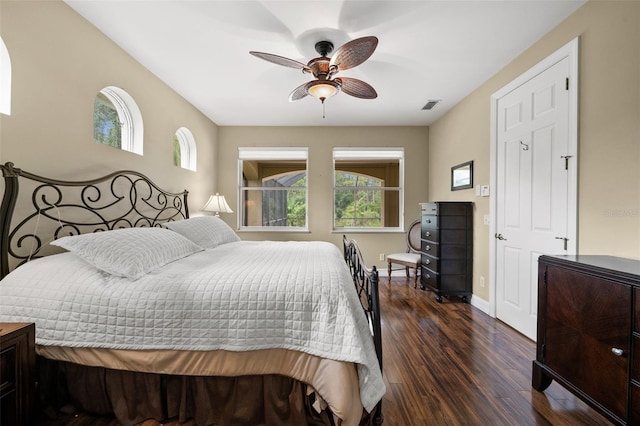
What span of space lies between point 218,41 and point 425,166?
3690 mm

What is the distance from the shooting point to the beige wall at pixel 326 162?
452 centimetres

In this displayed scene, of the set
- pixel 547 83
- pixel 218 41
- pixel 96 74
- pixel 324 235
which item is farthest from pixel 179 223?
pixel 547 83

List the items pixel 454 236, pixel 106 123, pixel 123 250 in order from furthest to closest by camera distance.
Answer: pixel 454 236 → pixel 106 123 → pixel 123 250

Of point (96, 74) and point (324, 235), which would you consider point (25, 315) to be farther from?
point (324, 235)

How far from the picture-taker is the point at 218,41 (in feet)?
7.38

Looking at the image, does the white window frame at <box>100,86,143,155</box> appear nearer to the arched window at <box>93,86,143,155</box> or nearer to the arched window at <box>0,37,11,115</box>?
the arched window at <box>93,86,143,155</box>

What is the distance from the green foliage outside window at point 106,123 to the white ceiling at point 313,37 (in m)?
0.56

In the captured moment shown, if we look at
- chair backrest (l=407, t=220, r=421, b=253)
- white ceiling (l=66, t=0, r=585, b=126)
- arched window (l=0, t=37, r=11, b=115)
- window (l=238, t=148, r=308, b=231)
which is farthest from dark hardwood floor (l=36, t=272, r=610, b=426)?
white ceiling (l=66, t=0, r=585, b=126)

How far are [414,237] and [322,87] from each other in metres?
3.01

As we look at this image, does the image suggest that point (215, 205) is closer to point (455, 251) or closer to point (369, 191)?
point (369, 191)

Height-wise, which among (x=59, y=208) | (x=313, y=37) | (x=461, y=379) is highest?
(x=313, y=37)

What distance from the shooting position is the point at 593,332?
1.34m

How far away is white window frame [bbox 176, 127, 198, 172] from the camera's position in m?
3.61

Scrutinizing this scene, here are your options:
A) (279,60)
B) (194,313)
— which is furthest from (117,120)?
(194,313)
